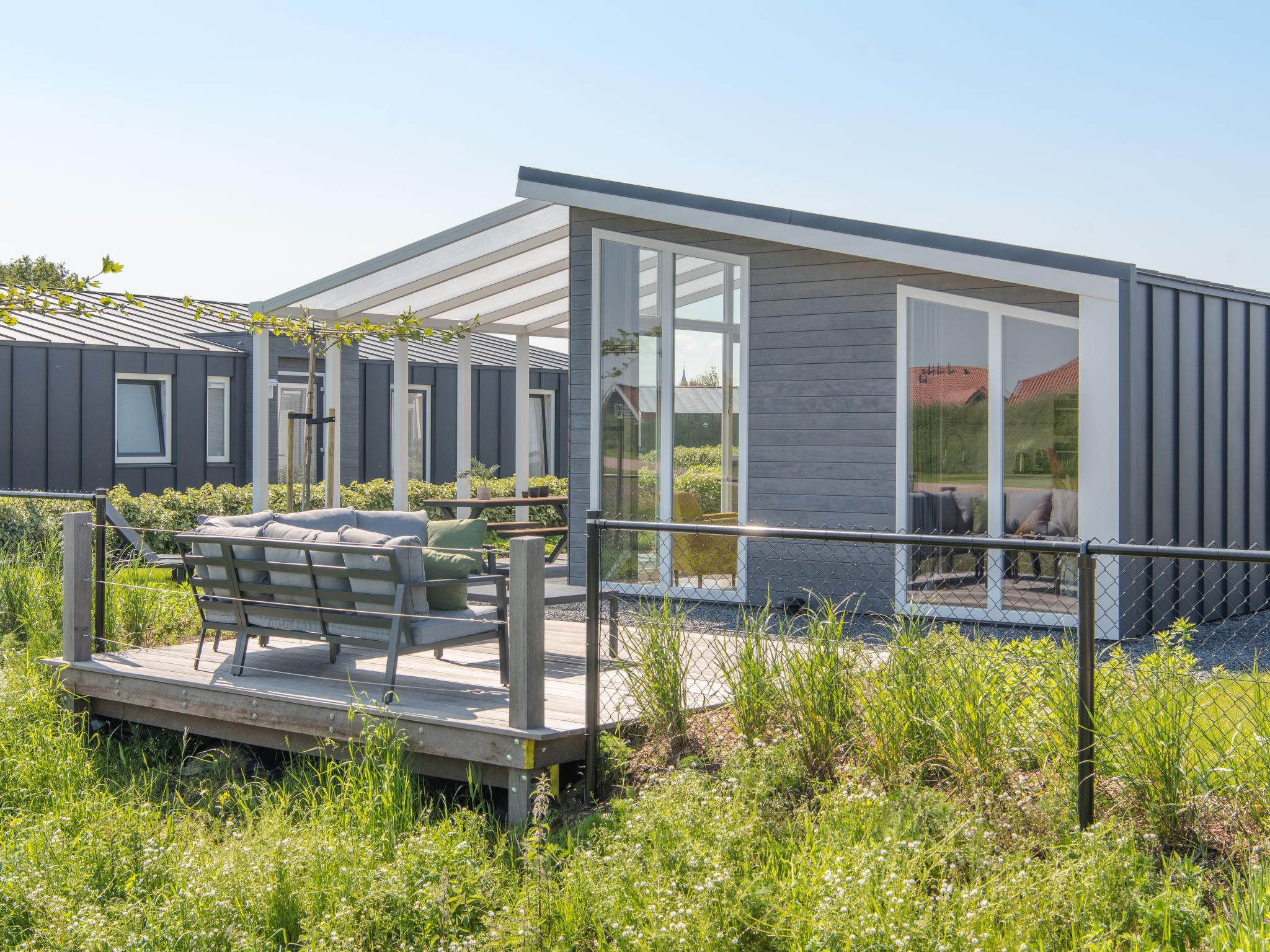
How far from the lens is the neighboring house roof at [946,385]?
7785mm

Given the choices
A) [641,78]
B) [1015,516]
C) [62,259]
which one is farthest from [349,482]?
[62,259]

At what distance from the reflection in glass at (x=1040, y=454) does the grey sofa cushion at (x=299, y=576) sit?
4.52m

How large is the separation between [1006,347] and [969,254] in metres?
0.74

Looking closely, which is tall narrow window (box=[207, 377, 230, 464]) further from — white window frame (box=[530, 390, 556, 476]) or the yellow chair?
the yellow chair

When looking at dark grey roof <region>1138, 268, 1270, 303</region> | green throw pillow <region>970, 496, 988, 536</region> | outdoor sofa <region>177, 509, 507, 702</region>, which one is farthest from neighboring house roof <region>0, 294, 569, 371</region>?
dark grey roof <region>1138, 268, 1270, 303</region>

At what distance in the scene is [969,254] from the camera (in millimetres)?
7320

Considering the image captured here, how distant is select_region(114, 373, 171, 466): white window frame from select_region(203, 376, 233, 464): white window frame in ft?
1.96

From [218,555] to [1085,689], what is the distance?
4269mm

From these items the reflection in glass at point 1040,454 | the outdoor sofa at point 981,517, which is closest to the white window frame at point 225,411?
the outdoor sofa at point 981,517

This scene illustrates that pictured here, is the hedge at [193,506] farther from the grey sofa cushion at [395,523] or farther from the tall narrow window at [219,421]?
the grey sofa cushion at [395,523]

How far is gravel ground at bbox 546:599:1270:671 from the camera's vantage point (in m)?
6.96

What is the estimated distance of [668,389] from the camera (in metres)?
9.00

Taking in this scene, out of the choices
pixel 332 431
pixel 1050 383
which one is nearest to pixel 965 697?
pixel 1050 383

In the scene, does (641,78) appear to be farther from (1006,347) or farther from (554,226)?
(1006,347)
